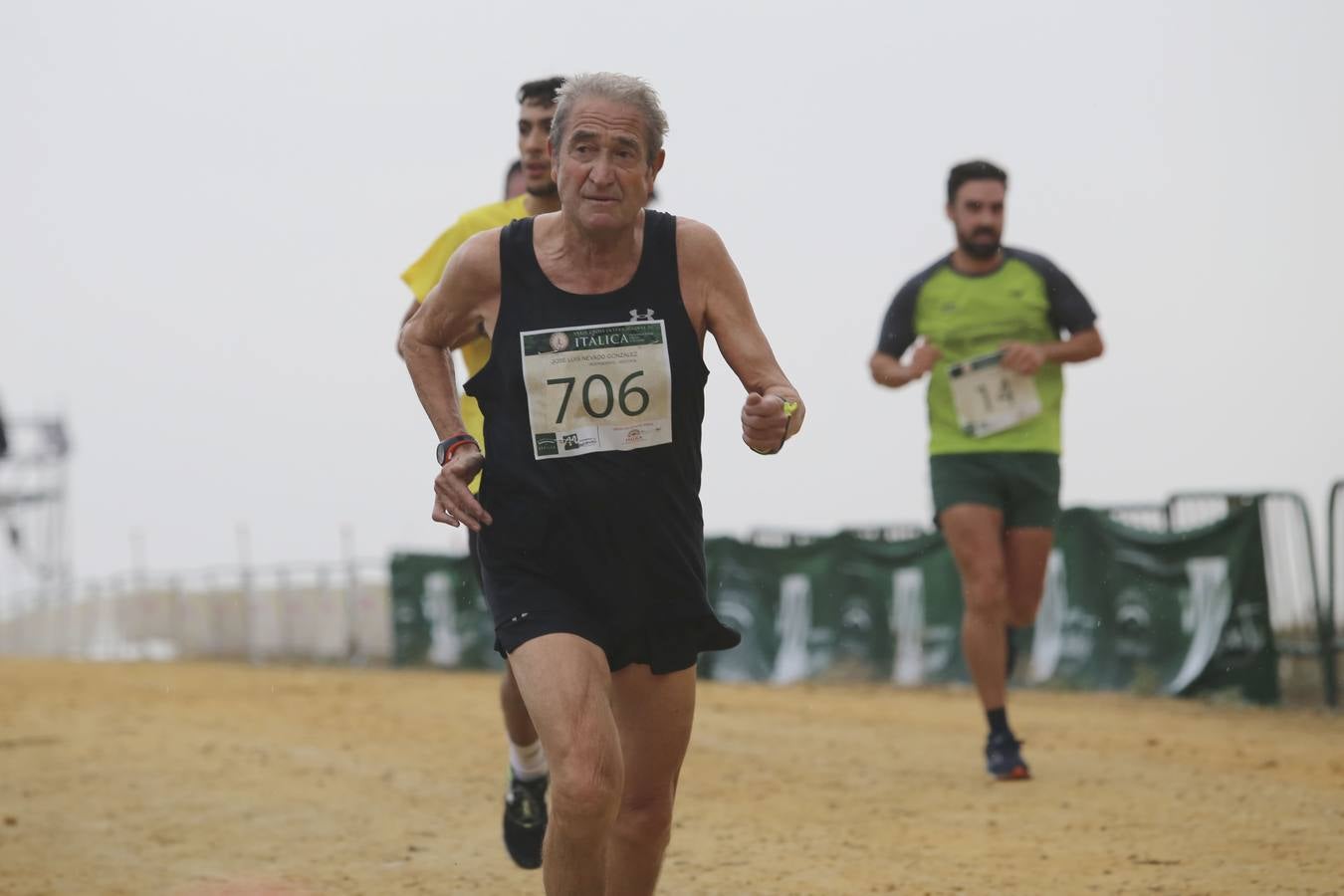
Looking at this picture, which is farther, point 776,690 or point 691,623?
point 776,690

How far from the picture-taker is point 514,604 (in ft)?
14.2

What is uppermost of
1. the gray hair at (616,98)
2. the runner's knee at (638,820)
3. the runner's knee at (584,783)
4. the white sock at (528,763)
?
the gray hair at (616,98)

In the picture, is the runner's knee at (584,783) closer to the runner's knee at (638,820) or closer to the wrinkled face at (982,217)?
the runner's knee at (638,820)

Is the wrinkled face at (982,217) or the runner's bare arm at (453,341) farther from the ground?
the wrinkled face at (982,217)

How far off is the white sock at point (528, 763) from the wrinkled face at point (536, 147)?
1937 mm

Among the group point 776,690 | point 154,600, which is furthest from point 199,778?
point 154,600

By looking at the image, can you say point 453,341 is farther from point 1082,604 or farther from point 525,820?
point 1082,604

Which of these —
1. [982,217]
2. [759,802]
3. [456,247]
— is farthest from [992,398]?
[456,247]

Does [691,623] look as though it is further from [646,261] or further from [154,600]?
[154,600]

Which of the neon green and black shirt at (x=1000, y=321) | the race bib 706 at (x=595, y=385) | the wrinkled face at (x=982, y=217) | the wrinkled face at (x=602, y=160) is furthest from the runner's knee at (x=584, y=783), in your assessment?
the wrinkled face at (x=982, y=217)

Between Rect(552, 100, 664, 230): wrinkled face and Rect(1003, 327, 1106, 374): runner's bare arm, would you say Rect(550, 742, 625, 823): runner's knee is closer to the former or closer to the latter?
Rect(552, 100, 664, 230): wrinkled face

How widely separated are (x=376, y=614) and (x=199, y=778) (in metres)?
16.3

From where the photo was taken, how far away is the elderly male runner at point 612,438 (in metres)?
4.33

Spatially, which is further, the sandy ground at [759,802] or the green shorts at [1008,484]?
the green shorts at [1008,484]
